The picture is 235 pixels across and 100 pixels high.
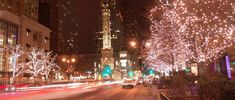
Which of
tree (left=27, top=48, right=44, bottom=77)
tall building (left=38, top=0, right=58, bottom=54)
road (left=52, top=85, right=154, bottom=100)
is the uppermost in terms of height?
tall building (left=38, top=0, right=58, bottom=54)

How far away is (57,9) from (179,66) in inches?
4647

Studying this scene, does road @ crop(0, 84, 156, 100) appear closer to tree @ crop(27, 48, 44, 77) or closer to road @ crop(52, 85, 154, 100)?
road @ crop(52, 85, 154, 100)

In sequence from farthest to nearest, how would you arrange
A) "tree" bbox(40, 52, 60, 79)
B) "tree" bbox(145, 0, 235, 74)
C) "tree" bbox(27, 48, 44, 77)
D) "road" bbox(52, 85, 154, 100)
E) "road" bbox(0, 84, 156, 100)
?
"tree" bbox(40, 52, 60, 79) < "tree" bbox(27, 48, 44, 77) < "road" bbox(52, 85, 154, 100) < "road" bbox(0, 84, 156, 100) < "tree" bbox(145, 0, 235, 74)

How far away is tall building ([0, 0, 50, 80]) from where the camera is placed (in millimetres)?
75188

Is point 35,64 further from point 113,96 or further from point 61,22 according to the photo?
point 61,22

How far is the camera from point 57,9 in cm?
15350

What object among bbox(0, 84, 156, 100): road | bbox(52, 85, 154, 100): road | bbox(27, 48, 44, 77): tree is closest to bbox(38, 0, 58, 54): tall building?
bbox(27, 48, 44, 77): tree

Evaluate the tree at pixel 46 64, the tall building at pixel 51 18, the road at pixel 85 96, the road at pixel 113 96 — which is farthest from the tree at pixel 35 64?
the tall building at pixel 51 18

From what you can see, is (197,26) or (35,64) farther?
(35,64)

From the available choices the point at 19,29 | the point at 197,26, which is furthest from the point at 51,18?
the point at 197,26

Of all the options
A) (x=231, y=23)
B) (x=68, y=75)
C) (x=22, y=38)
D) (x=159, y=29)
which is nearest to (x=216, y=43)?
(x=159, y=29)

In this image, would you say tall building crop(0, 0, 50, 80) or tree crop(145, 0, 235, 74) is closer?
tree crop(145, 0, 235, 74)

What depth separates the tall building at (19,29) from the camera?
75188 millimetres

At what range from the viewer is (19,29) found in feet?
280
